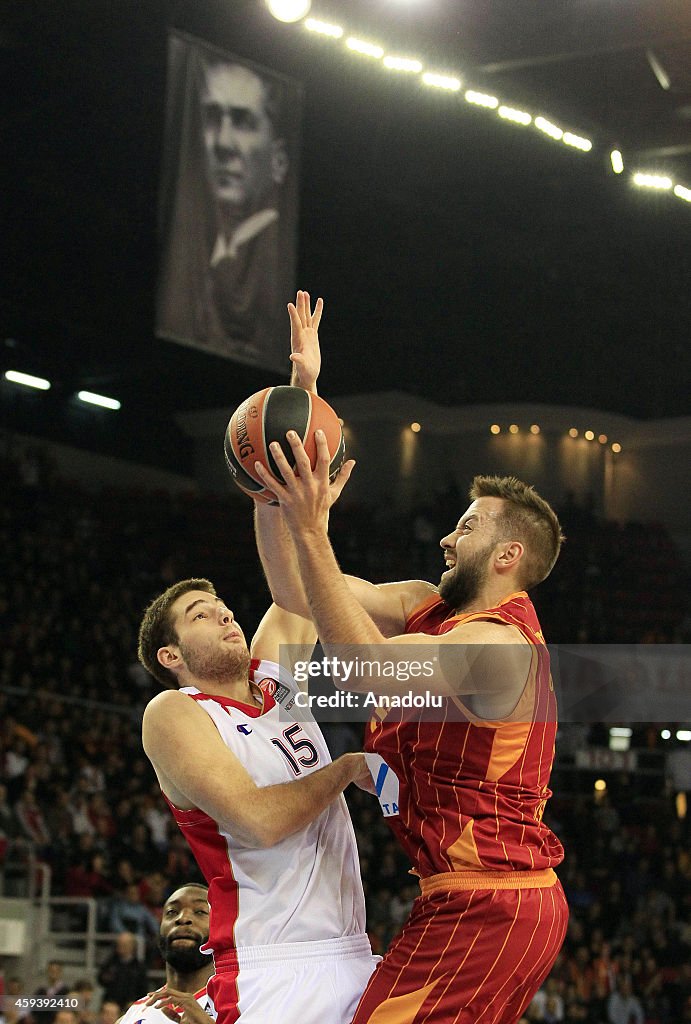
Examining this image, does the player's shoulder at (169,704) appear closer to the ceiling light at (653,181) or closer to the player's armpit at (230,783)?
the player's armpit at (230,783)

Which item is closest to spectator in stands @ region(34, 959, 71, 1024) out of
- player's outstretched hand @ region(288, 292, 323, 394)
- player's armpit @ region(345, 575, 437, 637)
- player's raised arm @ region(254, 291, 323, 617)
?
player's raised arm @ region(254, 291, 323, 617)

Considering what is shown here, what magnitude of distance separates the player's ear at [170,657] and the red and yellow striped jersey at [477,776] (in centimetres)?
77

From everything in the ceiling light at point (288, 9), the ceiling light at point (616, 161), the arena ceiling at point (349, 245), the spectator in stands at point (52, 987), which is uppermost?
the arena ceiling at point (349, 245)

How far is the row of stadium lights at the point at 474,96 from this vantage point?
9.84 metres

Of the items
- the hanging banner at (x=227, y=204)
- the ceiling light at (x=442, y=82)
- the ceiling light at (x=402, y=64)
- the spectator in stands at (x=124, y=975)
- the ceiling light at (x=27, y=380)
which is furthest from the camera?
the ceiling light at (x=27, y=380)

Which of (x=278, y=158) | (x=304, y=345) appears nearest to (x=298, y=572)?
(x=304, y=345)

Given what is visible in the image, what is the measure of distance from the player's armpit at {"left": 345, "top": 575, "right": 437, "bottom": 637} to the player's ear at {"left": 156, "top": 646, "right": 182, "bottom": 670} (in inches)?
22.1

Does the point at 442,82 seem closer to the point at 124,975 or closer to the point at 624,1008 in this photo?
the point at 124,975

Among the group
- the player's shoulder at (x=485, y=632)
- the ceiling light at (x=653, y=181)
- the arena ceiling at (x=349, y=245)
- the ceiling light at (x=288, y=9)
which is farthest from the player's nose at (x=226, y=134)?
the player's shoulder at (x=485, y=632)

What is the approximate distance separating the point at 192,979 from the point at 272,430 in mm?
2044

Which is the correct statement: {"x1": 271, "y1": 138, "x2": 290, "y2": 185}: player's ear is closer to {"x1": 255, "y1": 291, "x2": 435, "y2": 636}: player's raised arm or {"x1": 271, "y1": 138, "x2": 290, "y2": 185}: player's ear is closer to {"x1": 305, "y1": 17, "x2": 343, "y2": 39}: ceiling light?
{"x1": 305, "y1": 17, "x2": 343, "y2": 39}: ceiling light

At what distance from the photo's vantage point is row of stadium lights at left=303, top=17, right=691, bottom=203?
9.84 meters

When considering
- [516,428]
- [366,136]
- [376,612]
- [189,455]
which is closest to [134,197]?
[366,136]

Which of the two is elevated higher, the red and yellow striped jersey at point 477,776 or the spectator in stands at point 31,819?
the red and yellow striped jersey at point 477,776
